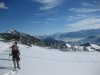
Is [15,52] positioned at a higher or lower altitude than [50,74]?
higher

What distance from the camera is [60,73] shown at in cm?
1518

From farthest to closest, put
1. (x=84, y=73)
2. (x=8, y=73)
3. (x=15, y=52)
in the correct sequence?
(x=15, y=52), (x=84, y=73), (x=8, y=73)

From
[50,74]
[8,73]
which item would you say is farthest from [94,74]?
[8,73]

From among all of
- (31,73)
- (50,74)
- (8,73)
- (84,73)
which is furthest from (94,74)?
(8,73)

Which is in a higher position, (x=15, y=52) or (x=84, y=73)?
(x=15, y=52)

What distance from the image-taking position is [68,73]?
50.2 ft

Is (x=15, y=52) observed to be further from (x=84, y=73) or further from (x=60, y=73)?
(x=84, y=73)

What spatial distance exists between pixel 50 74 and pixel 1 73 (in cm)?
340

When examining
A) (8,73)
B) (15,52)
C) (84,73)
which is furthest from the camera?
(15,52)

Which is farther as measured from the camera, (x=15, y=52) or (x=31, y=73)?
(x=15, y=52)

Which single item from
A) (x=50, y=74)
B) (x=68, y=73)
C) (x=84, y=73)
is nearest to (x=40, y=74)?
(x=50, y=74)

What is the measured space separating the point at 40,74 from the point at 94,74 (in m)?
3.92

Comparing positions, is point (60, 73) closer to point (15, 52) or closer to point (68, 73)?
point (68, 73)

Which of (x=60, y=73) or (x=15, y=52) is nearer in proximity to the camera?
(x=60, y=73)
